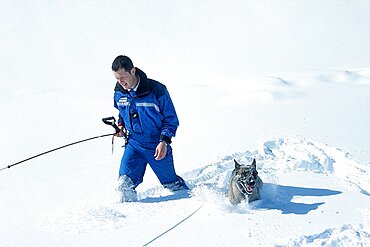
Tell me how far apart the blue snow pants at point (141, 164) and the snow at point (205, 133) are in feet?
0.68

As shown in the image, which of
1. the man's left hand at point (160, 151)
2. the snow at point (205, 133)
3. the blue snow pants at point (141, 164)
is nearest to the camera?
the snow at point (205, 133)

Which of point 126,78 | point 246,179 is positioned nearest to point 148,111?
point 126,78

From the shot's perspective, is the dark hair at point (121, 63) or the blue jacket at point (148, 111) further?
the blue jacket at point (148, 111)

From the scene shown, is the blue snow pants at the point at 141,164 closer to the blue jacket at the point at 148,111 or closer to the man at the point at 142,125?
the man at the point at 142,125

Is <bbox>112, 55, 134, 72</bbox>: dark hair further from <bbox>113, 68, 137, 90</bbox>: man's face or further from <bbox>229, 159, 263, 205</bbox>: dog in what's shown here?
<bbox>229, 159, 263, 205</bbox>: dog

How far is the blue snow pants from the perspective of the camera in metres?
5.10

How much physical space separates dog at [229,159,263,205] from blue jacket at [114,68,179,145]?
2.49 feet

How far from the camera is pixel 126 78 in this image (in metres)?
4.62

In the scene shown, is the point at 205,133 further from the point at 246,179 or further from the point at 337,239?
the point at 337,239

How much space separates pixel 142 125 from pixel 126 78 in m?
0.56

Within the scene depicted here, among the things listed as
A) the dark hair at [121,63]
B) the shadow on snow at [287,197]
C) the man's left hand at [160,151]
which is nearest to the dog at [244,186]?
the shadow on snow at [287,197]

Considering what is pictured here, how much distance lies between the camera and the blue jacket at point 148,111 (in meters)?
4.77

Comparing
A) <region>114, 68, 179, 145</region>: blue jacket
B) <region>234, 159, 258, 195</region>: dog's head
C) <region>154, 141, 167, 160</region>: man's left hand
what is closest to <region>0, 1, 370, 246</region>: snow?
<region>234, 159, 258, 195</region>: dog's head

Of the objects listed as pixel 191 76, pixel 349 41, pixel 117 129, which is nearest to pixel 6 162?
pixel 117 129
